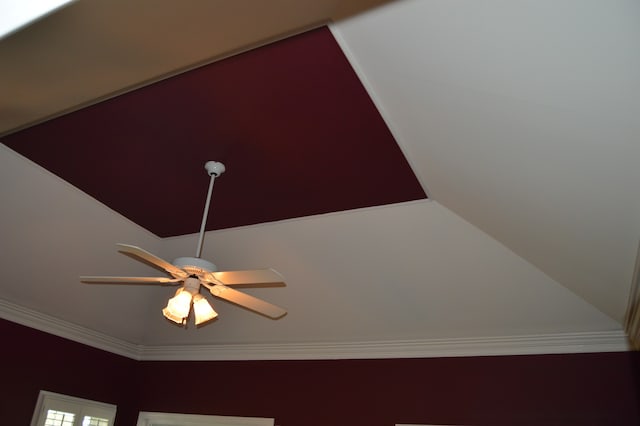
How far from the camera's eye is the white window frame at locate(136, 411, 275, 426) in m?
4.45

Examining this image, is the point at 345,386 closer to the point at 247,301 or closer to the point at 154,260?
the point at 247,301

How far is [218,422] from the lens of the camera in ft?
15.0

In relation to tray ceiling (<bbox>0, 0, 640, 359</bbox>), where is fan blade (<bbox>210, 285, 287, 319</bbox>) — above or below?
below

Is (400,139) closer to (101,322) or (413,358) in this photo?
(413,358)

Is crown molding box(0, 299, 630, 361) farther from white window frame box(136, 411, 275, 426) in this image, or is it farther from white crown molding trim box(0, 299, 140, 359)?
white window frame box(136, 411, 275, 426)

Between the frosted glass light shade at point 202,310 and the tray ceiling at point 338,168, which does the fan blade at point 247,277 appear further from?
the tray ceiling at point 338,168

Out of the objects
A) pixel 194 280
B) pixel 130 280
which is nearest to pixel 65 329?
pixel 130 280

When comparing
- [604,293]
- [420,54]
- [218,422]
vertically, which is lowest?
[218,422]

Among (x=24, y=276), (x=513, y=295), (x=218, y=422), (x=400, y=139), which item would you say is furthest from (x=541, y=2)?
(x=218, y=422)

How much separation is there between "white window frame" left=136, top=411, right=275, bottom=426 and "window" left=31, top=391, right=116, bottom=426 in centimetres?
33

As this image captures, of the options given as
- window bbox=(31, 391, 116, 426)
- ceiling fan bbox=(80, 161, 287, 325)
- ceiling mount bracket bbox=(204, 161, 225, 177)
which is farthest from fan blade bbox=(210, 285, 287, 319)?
window bbox=(31, 391, 116, 426)

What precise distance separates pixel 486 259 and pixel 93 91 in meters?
2.68

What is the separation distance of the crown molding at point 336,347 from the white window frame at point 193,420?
51 centimetres

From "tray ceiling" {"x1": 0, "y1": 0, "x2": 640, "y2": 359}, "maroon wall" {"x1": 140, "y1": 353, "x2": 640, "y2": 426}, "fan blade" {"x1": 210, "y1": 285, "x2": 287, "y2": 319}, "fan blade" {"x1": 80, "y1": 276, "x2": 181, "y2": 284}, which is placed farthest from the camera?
"maroon wall" {"x1": 140, "y1": 353, "x2": 640, "y2": 426}
